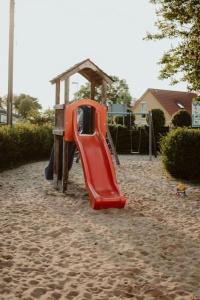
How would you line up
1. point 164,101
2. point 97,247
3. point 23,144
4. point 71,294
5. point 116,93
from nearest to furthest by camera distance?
1. point 71,294
2. point 97,247
3. point 23,144
4. point 164,101
5. point 116,93

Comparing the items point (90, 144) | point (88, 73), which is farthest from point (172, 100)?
point (90, 144)

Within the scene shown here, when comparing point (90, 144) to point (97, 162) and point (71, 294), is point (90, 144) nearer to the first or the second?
point (97, 162)

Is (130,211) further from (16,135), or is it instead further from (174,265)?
(16,135)

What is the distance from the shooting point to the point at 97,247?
17.9ft

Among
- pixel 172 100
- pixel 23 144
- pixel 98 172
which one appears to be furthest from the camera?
pixel 172 100

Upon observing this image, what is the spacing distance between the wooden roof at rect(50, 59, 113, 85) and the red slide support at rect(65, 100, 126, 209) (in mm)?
1168

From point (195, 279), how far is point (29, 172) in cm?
957

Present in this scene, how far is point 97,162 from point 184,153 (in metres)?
3.57

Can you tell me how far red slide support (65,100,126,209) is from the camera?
26.1ft

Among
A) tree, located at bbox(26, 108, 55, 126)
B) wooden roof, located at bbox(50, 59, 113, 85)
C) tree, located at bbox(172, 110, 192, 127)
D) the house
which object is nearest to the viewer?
wooden roof, located at bbox(50, 59, 113, 85)

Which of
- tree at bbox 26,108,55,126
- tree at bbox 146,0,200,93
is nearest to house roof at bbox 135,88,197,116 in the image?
tree at bbox 26,108,55,126

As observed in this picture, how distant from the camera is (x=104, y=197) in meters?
8.00

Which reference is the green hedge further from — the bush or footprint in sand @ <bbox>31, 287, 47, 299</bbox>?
footprint in sand @ <bbox>31, 287, 47, 299</bbox>

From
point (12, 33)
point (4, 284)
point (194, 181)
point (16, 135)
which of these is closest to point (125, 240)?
point (4, 284)
